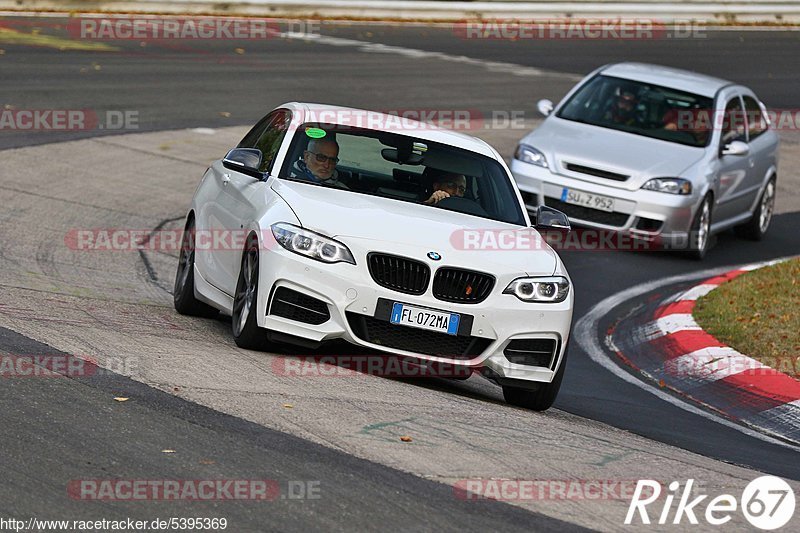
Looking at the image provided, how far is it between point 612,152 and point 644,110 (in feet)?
3.82

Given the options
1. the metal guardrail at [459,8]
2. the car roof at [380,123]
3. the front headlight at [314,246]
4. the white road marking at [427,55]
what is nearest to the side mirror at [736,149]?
the car roof at [380,123]

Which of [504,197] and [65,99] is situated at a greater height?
[504,197]

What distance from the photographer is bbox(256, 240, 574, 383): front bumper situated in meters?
8.27

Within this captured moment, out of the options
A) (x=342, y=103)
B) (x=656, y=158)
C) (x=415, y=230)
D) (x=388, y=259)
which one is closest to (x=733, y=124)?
(x=656, y=158)

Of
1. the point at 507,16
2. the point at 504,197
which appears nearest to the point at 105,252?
the point at 504,197

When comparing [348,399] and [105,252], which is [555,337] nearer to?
[348,399]

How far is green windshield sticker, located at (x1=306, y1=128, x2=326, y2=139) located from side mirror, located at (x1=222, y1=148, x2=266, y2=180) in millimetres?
389

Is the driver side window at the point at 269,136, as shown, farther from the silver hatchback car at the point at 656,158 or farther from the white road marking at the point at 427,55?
the white road marking at the point at 427,55

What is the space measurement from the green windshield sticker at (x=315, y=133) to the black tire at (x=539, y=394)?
2.06 m

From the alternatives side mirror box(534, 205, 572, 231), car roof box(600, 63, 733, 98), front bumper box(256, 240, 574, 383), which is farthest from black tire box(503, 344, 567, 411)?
car roof box(600, 63, 733, 98)

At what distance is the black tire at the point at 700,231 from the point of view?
1559 centimetres

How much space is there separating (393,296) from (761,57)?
2473cm

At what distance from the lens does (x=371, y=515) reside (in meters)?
5.84

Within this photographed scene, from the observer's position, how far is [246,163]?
9398 millimetres
